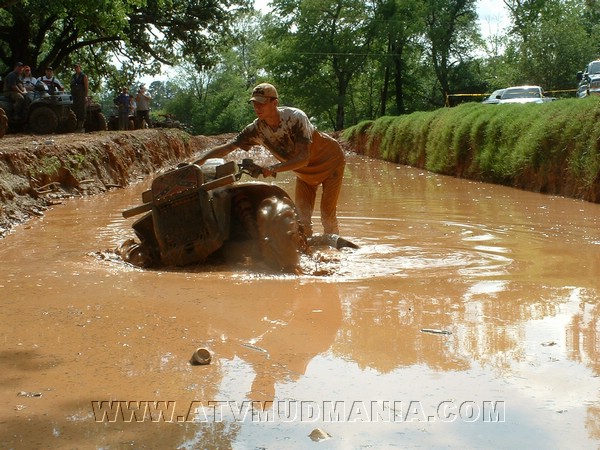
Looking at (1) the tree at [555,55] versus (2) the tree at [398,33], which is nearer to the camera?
(1) the tree at [555,55]

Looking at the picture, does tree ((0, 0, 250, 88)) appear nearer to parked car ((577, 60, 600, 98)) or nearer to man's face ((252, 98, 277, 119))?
parked car ((577, 60, 600, 98))

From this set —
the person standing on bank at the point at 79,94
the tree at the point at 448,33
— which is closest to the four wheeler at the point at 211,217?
the person standing on bank at the point at 79,94

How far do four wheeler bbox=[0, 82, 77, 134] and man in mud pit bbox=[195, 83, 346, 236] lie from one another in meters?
11.7

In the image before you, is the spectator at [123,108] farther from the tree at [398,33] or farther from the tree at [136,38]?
the tree at [398,33]

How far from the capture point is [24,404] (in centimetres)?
329

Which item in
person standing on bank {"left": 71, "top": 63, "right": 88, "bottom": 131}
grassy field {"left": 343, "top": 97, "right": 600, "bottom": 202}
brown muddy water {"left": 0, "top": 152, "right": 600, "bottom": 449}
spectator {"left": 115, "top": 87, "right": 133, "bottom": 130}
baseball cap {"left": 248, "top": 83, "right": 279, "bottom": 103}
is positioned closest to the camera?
brown muddy water {"left": 0, "top": 152, "right": 600, "bottom": 449}

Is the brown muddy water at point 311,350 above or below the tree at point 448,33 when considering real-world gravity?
below

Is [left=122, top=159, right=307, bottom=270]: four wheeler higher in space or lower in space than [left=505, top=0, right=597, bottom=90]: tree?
lower

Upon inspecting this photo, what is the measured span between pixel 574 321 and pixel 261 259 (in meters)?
2.58

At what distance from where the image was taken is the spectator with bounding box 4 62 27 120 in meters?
18.4

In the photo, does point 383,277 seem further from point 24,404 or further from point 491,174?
point 491,174

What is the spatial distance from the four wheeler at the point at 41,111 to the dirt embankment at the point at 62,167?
1.38m

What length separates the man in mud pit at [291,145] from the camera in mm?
6968

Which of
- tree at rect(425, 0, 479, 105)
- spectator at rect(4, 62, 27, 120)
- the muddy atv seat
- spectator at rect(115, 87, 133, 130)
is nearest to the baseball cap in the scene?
the muddy atv seat
